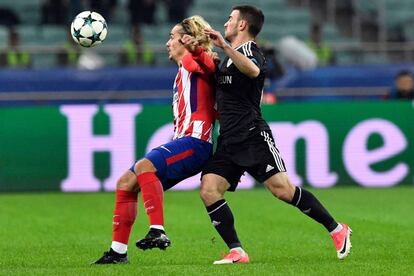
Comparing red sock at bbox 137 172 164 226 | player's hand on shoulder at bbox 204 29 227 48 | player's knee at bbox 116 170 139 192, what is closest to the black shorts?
red sock at bbox 137 172 164 226

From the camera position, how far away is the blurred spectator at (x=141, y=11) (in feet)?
78.0

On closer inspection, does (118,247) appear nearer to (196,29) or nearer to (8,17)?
(196,29)

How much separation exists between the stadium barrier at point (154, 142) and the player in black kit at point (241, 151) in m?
9.27

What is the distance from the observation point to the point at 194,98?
9.09m

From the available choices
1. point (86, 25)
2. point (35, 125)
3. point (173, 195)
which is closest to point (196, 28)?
point (86, 25)

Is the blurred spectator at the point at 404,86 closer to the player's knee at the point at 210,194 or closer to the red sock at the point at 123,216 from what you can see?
the player's knee at the point at 210,194

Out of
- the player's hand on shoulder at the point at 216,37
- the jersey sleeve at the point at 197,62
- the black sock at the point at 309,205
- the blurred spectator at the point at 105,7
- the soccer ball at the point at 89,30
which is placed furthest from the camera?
the blurred spectator at the point at 105,7

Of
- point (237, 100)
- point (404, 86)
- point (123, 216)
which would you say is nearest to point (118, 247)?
point (123, 216)

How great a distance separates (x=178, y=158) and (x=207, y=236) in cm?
296

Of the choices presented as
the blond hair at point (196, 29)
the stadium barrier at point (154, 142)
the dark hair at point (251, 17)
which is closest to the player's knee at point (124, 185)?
the blond hair at point (196, 29)

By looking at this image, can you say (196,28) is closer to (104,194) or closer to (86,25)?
(86,25)

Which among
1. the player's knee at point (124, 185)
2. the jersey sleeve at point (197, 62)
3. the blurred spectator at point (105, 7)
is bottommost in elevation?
the player's knee at point (124, 185)

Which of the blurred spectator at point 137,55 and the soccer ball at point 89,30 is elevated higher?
the soccer ball at point 89,30

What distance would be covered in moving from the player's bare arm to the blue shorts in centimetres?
71
